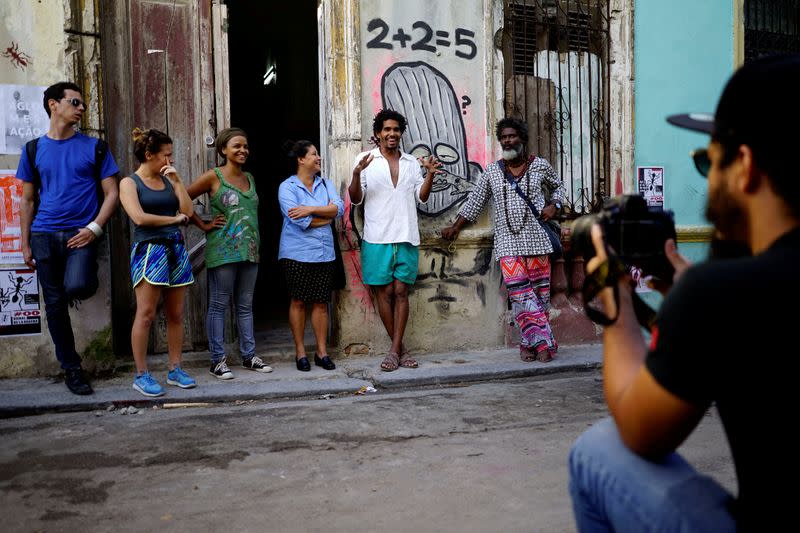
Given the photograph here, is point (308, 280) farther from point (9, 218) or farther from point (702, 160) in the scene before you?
point (702, 160)

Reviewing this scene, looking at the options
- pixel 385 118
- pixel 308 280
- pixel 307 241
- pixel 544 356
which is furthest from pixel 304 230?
pixel 544 356

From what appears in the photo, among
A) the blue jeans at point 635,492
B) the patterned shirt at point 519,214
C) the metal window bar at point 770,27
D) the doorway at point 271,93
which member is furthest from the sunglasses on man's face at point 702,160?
the metal window bar at point 770,27

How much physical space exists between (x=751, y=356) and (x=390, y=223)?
5.21 metres

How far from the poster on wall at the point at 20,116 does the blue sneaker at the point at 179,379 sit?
6.82 feet

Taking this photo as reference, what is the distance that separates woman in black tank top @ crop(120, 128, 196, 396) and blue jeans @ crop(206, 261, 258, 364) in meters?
0.39

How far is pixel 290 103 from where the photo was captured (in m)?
11.8

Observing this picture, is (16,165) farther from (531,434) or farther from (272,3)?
(272,3)

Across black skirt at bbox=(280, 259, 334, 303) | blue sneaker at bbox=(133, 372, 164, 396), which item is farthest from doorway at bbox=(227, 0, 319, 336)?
blue sneaker at bbox=(133, 372, 164, 396)

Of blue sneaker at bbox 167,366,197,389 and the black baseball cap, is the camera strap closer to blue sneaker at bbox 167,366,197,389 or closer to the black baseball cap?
the black baseball cap

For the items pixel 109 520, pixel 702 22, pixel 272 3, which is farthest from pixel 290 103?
pixel 109 520

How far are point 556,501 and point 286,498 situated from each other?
1.19 meters

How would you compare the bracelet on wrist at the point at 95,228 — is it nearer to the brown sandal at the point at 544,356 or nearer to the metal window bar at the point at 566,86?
the brown sandal at the point at 544,356

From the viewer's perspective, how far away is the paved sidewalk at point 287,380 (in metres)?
5.23

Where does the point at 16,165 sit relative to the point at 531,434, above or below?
above
